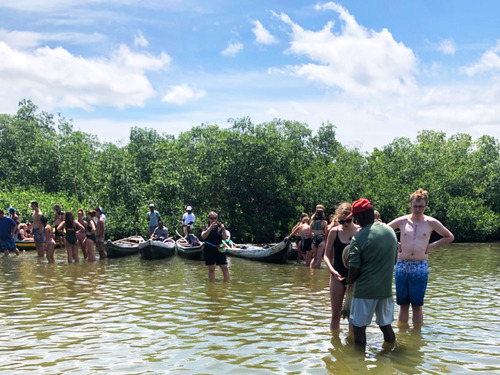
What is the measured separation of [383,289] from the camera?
588 centimetres

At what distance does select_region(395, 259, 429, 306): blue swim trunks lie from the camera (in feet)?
23.2

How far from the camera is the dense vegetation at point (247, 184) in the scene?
3200 cm

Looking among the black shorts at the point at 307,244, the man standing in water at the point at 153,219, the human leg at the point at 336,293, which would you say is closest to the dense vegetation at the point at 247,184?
the man standing in water at the point at 153,219

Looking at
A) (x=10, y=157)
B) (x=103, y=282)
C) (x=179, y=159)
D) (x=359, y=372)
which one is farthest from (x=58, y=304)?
(x=10, y=157)

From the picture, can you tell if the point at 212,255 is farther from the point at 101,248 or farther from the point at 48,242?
the point at 101,248

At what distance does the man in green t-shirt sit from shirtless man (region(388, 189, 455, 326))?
1284 mm

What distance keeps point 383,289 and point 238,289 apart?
20.6 ft

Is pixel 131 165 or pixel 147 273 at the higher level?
pixel 131 165

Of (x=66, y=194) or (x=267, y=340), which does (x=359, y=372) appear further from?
(x=66, y=194)

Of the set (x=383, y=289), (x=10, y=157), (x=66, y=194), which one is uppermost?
(x=10, y=157)

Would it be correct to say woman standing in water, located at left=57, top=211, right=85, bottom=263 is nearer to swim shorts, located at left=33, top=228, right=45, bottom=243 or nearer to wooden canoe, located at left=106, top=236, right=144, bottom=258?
swim shorts, located at left=33, top=228, right=45, bottom=243

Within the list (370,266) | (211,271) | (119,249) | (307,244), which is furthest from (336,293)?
(119,249)

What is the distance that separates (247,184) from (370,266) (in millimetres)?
26846

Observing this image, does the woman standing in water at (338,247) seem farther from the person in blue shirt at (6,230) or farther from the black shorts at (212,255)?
the person in blue shirt at (6,230)
